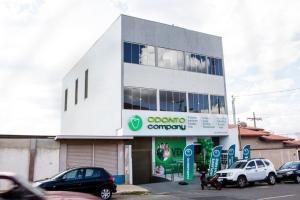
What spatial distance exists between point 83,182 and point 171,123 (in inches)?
502

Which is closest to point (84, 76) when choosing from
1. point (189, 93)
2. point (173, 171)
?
point (189, 93)

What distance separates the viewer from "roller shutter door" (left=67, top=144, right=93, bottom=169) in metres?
21.4

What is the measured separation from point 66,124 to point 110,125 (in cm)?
1688

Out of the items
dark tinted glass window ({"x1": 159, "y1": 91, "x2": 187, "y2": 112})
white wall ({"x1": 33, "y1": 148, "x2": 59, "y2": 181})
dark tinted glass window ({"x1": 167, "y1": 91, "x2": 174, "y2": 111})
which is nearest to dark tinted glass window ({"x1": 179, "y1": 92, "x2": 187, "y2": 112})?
dark tinted glass window ({"x1": 159, "y1": 91, "x2": 187, "y2": 112})

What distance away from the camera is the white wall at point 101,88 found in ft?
84.3

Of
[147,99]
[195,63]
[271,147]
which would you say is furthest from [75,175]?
[271,147]

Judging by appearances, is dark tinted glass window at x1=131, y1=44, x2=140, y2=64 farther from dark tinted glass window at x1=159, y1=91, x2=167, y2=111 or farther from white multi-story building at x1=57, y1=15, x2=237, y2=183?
dark tinted glass window at x1=159, y1=91, x2=167, y2=111

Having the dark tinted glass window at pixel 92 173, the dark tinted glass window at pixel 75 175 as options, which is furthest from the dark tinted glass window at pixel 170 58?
the dark tinted glass window at pixel 75 175

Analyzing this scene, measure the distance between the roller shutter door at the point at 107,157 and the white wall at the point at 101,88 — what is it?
7.58 ft

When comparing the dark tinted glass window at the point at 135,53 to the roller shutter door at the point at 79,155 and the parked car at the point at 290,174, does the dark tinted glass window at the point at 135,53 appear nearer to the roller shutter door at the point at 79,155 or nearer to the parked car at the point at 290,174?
the roller shutter door at the point at 79,155

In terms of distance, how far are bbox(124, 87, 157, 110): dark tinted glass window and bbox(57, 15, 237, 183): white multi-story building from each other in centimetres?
8

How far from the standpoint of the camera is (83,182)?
1465cm

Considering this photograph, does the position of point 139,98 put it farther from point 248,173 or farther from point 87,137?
point 248,173

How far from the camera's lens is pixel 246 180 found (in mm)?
20250
